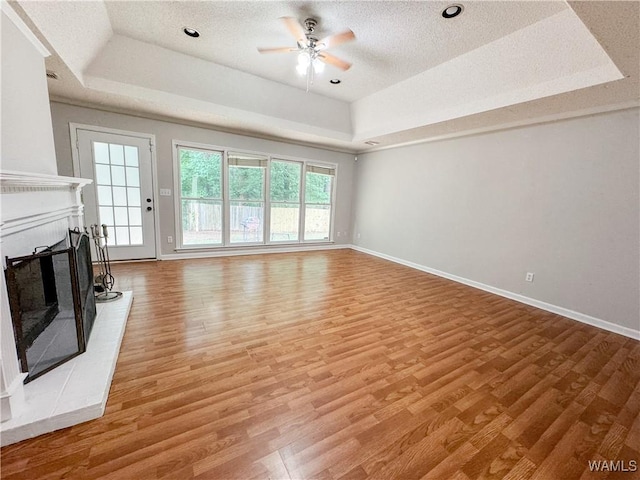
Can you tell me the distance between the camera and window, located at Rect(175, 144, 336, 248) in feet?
15.2

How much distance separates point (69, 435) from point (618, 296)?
15.4 feet

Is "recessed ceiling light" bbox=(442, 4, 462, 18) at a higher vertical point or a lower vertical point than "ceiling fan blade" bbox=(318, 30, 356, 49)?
higher

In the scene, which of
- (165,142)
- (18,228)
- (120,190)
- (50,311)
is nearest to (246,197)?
(165,142)

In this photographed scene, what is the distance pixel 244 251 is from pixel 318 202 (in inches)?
81.5

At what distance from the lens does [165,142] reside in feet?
13.9

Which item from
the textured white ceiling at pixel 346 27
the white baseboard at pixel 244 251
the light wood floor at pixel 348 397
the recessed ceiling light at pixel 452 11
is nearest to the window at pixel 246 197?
the white baseboard at pixel 244 251

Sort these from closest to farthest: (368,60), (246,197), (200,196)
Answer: (368,60) < (200,196) < (246,197)

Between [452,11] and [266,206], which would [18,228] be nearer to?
[452,11]

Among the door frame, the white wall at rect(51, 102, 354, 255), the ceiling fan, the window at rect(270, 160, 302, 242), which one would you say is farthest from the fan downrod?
the door frame

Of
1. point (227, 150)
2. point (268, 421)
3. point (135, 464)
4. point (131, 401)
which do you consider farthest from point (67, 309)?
point (227, 150)

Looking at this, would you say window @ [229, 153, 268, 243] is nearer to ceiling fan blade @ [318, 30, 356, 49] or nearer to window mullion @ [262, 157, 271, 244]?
window mullion @ [262, 157, 271, 244]

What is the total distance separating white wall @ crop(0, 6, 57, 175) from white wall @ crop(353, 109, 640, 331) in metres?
4.86

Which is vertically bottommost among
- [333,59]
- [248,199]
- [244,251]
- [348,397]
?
[348,397]

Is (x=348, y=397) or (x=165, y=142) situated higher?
(x=165, y=142)
